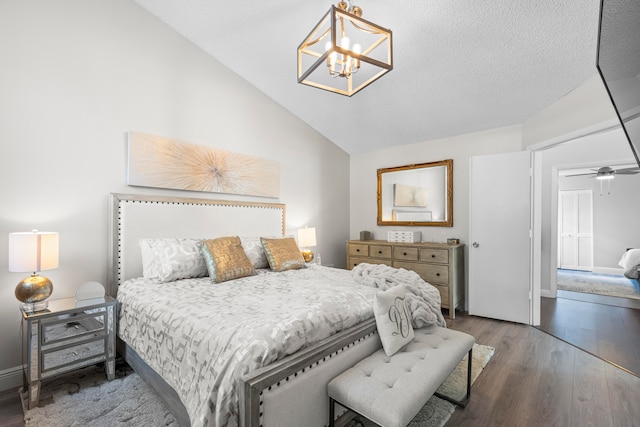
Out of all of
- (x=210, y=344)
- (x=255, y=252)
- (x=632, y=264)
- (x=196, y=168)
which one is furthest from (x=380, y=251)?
(x=632, y=264)

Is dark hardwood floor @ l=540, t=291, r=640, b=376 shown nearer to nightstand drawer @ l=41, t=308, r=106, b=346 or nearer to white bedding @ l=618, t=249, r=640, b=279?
white bedding @ l=618, t=249, r=640, b=279

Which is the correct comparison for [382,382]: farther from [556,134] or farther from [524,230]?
[556,134]

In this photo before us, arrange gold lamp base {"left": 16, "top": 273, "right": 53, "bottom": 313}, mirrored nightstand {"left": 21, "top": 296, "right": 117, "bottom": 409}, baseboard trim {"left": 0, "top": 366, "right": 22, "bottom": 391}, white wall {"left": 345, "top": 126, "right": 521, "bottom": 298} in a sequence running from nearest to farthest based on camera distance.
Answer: mirrored nightstand {"left": 21, "top": 296, "right": 117, "bottom": 409} < gold lamp base {"left": 16, "top": 273, "right": 53, "bottom": 313} < baseboard trim {"left": 0, "top": 366, "right": 22, "bottom": 391} < white wall {"left": 345, "top": 126, "right": 521, "bottom": 298}

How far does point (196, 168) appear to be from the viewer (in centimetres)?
314

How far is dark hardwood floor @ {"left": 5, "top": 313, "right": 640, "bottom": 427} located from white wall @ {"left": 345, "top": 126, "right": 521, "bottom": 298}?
1522 mm

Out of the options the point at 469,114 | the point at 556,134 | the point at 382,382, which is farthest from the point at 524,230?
the point at 382,382

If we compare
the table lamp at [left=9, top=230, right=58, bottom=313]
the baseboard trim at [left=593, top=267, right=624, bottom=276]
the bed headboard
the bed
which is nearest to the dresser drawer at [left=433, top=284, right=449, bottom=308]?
the bed

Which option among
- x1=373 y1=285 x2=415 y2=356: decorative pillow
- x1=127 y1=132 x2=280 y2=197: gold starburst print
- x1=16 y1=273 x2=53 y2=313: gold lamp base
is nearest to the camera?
x1=373 y1=285 x2=415 y2=356: decorative pillow

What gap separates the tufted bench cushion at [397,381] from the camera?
1.25 m

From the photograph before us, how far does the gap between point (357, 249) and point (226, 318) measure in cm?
310

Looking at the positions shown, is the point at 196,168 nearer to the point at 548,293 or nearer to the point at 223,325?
the point at 223,325

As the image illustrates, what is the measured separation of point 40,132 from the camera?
229cm

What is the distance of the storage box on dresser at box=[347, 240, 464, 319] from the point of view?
3.58 metres

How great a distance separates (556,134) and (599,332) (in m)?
2.16
